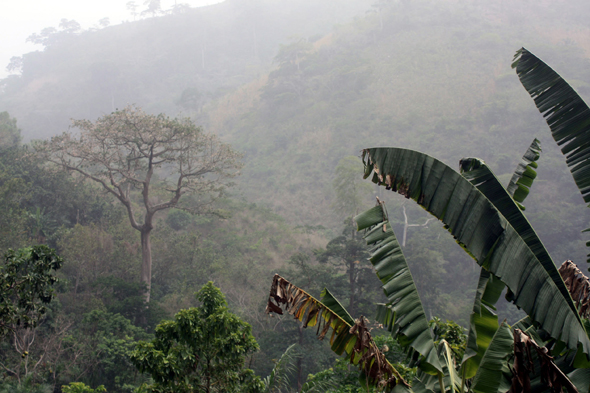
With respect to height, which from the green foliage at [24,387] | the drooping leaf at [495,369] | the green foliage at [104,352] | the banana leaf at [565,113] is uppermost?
the banana leaf at [565,113]

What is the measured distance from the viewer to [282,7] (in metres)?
64.8

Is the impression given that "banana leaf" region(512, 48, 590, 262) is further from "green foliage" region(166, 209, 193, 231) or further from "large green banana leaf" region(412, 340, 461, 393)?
"green foliage" region(166, 209, 193, 231)

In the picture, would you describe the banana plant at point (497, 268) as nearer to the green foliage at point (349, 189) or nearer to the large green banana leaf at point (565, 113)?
the large green banana leaf at point (565, 113)

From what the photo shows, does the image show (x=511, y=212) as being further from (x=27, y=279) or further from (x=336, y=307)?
(x=27, y=279)

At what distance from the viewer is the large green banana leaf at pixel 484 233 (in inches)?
82.0

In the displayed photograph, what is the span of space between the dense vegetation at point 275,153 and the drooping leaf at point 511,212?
360 centimetres

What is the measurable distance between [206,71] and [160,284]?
144ft

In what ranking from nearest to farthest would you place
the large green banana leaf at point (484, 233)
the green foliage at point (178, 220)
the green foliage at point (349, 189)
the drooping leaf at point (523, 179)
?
the large green banana leaf at point (484, 233), the drooping leaf at point (523, 179), the green foliage at point (178, 220), the green foliage at point (349, 189)

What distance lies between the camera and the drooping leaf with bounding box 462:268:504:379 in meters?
2.56

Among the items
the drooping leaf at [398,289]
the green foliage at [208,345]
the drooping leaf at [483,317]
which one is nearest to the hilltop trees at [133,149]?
the green foliage at [208,345]

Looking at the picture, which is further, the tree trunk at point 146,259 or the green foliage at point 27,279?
the tree trunk at point 146,259

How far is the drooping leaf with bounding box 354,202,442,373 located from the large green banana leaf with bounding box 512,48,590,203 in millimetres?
1357

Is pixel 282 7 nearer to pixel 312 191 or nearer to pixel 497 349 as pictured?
pixel 312 191

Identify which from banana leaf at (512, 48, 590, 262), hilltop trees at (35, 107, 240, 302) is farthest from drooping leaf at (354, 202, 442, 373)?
hilltop trees at (35, 107, 240, 302)
